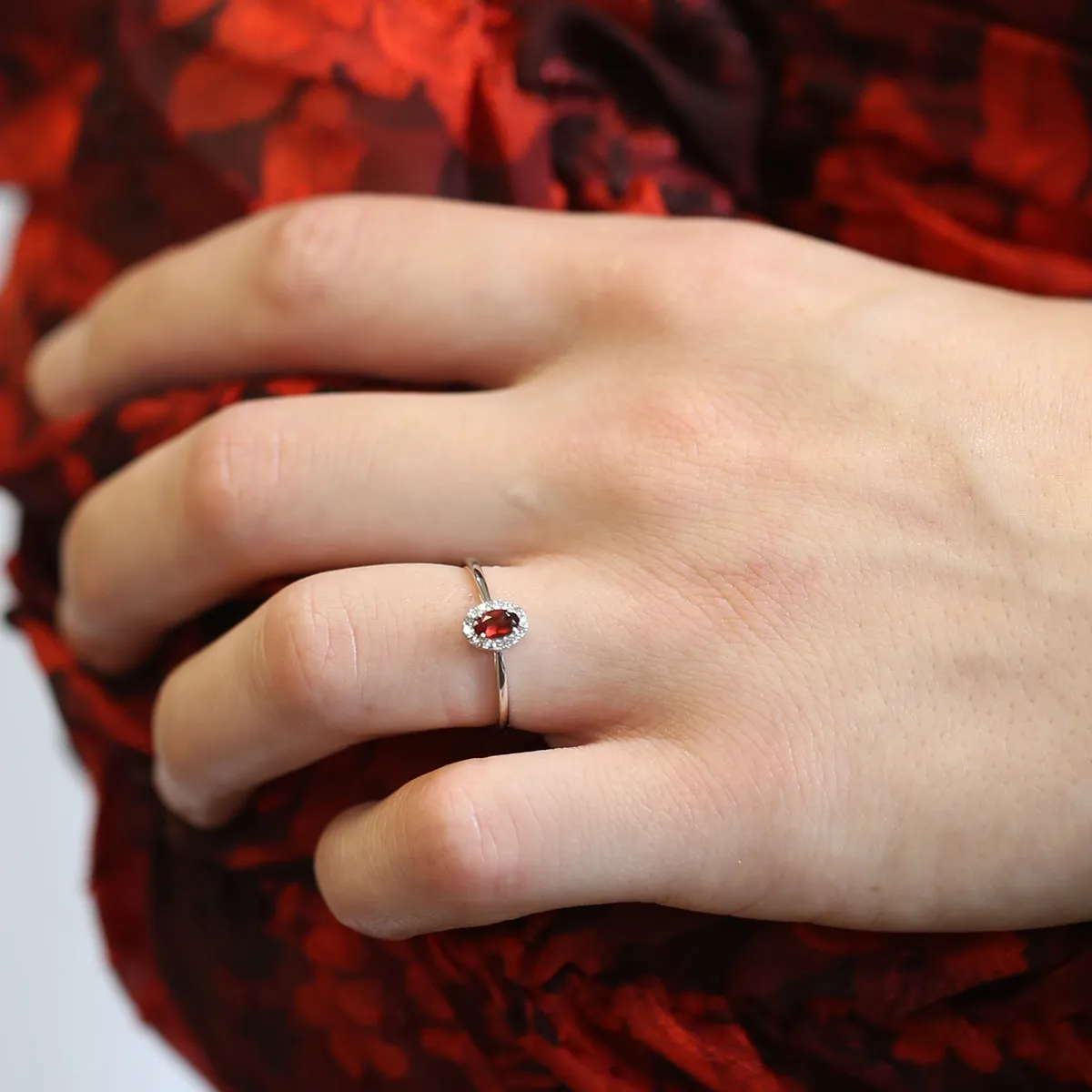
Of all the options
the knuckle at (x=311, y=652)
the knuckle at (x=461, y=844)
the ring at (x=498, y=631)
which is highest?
the ring at (x=498, y=631)

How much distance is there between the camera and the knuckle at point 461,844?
1.40 ft

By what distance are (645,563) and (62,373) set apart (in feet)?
1.16

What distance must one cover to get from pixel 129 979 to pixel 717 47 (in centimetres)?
59

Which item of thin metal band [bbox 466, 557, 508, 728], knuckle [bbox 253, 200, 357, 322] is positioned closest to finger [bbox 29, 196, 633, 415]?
knuckle [bbox 253, 200, 357, 322]

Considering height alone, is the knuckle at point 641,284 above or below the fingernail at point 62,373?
above

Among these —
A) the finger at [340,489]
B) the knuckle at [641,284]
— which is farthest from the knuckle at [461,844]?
the knuckle at [641,284]

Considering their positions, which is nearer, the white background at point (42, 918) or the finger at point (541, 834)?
the finger at point (541, 834)

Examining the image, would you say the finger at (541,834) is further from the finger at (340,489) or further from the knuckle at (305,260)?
the knuckle at (305,260)

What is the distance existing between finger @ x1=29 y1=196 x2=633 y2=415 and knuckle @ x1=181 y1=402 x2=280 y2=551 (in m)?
0.05

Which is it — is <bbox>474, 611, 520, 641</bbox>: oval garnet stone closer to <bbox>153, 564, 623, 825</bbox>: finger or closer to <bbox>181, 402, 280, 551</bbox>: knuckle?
<bbox>153, 564, 623, 825</bbox>: finger

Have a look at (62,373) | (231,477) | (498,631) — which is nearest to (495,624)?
(498,631)

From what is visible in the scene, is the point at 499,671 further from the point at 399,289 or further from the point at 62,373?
the point at 62,373

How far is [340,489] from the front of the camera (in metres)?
0.49

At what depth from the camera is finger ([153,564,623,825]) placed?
1.48 feet
